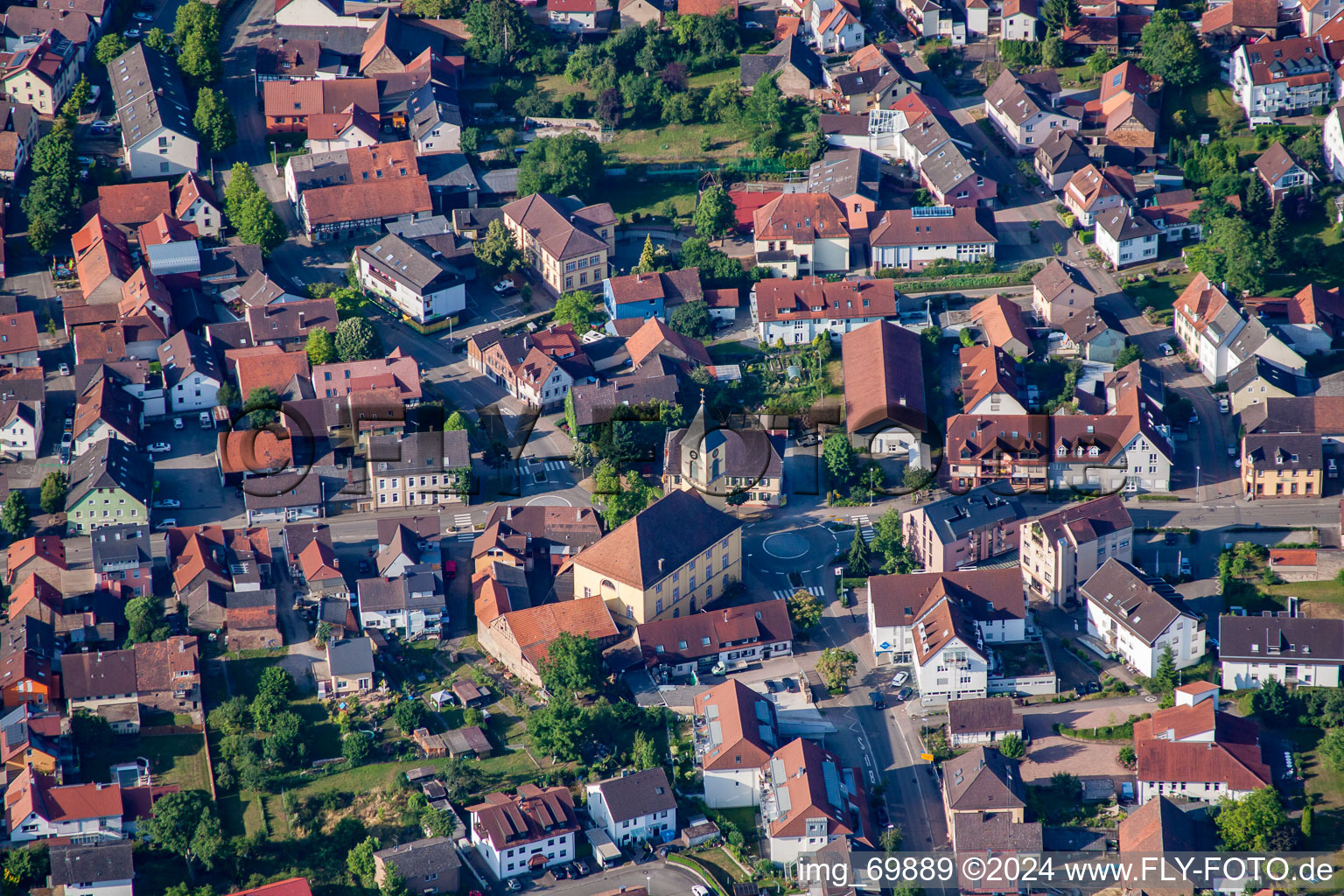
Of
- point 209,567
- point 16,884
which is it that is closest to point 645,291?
point 209,567

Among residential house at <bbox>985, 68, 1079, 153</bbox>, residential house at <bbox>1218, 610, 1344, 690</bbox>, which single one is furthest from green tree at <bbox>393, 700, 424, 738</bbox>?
residential house at <bbox>985, 68, 1079, 153</bbox>

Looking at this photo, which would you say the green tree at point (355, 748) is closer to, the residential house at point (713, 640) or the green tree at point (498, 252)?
the residential house at point (713, 640)

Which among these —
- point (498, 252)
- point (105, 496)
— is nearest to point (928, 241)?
point (498, 252)

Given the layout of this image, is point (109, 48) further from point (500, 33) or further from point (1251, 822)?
point (1251, 822)

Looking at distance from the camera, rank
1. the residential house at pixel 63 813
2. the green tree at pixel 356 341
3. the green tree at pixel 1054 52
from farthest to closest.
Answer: the green tree at pixel 1054 52, the green tree at pixel 356 341, the residential house at pixel 63 813

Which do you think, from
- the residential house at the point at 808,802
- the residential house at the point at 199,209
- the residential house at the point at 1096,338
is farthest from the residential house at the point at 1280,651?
the residential house at the point at 199,209

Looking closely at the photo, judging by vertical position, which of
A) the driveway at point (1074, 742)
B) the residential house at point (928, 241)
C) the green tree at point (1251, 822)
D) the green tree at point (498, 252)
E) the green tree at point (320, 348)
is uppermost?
the green tree at point (498, 252)
